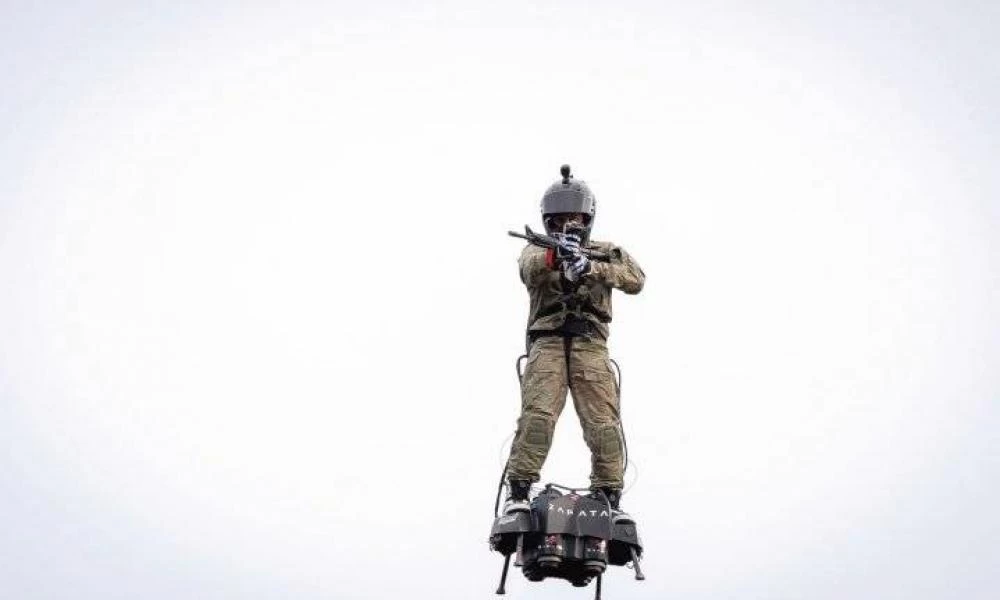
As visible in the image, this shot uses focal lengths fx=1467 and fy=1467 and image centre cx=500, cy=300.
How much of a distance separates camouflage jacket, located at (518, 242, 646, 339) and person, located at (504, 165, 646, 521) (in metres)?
0.01

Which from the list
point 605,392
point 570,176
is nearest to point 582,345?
point 605,392

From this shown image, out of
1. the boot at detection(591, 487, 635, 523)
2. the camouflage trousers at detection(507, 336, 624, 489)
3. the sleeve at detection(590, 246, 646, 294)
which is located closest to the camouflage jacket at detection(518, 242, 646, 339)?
the sleeve at detection(590, 246, 646, 294)

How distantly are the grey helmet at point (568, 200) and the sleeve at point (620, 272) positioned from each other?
1.70 ft

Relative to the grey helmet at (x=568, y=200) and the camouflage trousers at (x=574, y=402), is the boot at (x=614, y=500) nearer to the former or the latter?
the camouflage trousers at (x=574, y=402)

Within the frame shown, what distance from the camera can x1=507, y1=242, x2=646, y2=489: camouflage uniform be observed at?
63.6 ft

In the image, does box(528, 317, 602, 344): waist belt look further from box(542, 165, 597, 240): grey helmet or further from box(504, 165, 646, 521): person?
box(542, 165, 597, 240): grey helmet

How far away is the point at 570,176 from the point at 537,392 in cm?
294

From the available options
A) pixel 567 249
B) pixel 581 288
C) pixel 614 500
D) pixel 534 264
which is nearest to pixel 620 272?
pixel 581 288

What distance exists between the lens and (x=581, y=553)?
18.5m

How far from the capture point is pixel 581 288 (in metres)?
19.8

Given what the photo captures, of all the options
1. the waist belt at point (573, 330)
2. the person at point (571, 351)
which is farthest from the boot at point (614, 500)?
the waist belt at point (573, 330)

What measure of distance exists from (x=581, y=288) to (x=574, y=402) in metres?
1.56

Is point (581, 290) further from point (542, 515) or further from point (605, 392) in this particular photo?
point (542, 515)

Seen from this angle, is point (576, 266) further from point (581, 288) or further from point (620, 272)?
point (581, 288)
